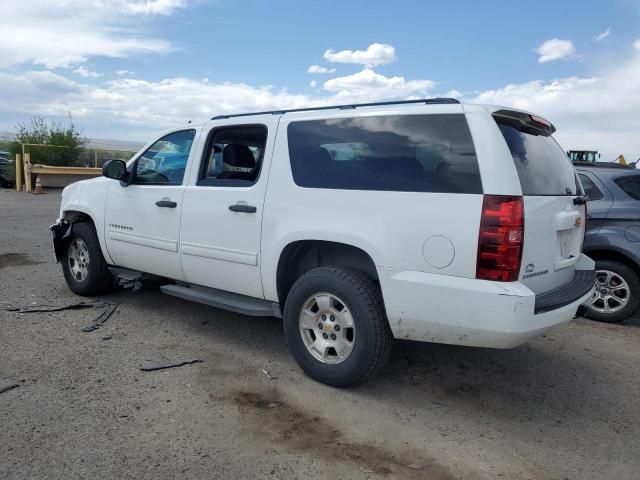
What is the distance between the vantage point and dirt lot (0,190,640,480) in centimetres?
288

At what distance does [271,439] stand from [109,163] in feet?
10.7

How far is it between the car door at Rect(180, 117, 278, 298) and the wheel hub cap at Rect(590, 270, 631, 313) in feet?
12.0

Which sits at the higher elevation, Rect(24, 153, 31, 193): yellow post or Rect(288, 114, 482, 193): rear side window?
Rect(288, 114, 482, 193): rear side window

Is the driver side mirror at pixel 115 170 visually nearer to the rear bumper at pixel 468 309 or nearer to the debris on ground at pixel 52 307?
the debris on ground at pixel 52 307

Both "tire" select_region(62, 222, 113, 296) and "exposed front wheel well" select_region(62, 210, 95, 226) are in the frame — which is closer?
"tire" select_region(62, 222, 113, 296)

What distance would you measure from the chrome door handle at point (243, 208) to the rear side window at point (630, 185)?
3979 mm

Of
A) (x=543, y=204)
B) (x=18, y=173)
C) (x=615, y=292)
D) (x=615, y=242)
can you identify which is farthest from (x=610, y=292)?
(x=18, y=173)

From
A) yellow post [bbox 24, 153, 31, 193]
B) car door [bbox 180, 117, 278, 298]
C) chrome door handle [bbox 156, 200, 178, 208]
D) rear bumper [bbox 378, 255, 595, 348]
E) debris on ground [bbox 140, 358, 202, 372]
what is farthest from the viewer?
yellow post [bbox 24, 153, 31, 193]

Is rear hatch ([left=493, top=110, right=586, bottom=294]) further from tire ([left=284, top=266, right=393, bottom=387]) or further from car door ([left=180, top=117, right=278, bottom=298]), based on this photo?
car door ([left=180, top=117, right=278, bottom=298])

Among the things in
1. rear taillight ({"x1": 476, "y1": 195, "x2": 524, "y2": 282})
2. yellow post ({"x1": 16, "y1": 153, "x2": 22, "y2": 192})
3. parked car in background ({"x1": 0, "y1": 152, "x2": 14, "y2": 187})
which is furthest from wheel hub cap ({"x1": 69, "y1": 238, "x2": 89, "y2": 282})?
parked car in background ({"x1": 0, "y1": 152, "x2": 14, "y2": 187})

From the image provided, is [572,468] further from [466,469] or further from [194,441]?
[194,441]

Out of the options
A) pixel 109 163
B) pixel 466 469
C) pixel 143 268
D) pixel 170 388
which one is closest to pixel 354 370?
pixel 466 469

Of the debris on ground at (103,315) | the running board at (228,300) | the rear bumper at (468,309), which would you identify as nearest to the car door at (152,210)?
the running board at (228,300)

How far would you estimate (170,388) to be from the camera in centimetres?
374
